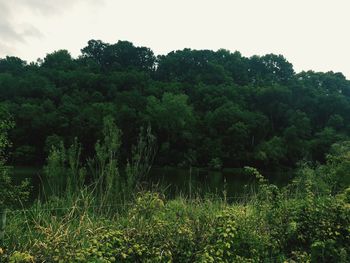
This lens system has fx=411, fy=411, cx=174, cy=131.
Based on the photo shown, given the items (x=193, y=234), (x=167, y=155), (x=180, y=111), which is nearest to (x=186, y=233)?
(x=193, y=234)

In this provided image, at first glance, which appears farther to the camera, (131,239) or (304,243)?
(304,243)

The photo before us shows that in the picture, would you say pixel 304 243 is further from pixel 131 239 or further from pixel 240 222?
pixel 131 239

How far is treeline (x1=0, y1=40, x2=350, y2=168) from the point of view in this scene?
49.7m

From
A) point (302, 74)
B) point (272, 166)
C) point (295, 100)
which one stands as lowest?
point (272, 166)

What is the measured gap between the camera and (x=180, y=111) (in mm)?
58719

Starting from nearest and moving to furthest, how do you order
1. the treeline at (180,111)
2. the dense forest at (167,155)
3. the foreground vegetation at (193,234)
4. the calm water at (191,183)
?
the foreground vegetation at (193,234) → the dense forest at (167,155) → the calm water at (191,183) → the treeline at (180,111)

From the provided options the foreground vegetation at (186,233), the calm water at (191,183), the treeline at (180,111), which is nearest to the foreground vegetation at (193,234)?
the foreground vegetation at (186,233)

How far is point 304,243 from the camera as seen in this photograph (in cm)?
484

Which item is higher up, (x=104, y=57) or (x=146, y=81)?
(x=104, y=57)

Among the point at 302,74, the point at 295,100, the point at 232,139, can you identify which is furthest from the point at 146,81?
the point at 302,74

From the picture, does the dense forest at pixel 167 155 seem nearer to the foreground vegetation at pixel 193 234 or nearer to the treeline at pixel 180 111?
the foreground vegetation at pixel 193 234

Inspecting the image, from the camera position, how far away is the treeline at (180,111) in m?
49.7

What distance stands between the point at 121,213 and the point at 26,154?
42033 millimetres

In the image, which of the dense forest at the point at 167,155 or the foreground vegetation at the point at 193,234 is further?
the dense forest at the point at 167,155
